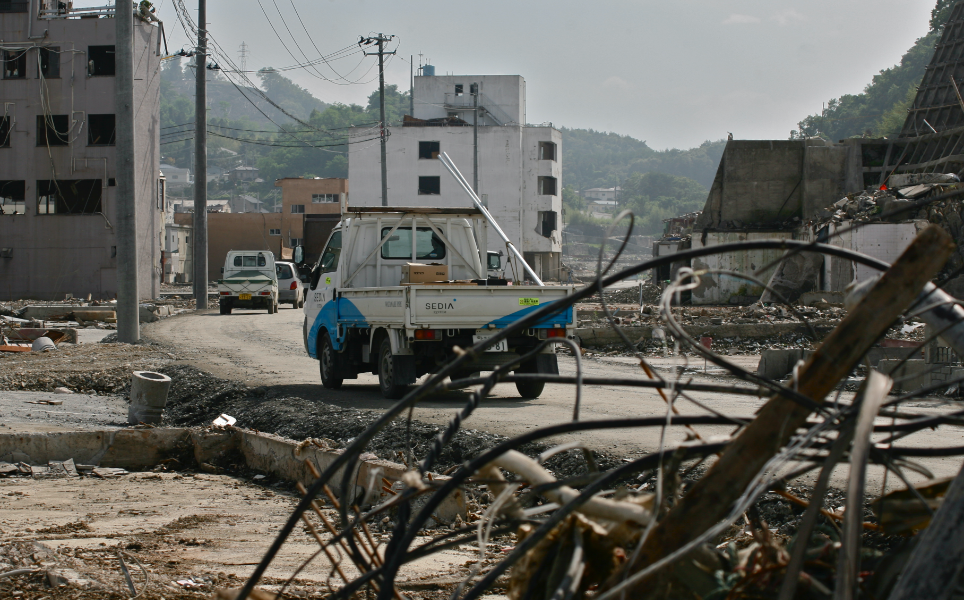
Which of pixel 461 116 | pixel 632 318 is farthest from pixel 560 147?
pixel 632 318

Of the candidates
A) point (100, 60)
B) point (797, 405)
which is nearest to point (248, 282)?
point (100, 60)

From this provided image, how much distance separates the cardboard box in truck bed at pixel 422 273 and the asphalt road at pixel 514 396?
1525 mm

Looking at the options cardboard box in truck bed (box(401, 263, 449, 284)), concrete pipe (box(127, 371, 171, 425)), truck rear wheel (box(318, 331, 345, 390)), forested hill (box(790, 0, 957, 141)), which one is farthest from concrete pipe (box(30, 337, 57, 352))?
forested hill (box(790, 0, 957, 141))

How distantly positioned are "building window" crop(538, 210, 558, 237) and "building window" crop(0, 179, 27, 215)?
3624 cm

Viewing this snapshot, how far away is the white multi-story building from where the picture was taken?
2485 inches

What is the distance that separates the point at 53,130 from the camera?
38875 mm

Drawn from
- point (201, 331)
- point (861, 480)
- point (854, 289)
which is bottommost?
point (201, 331)

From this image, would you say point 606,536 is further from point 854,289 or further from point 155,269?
point 155,269

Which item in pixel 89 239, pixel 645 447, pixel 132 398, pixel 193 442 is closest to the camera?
pixel 645 447

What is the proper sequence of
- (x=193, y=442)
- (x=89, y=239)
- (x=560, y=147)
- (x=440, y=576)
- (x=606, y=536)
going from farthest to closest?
1. (x=560, y=147)
2. (x=89, y=239)
3. (x=193, y=442)
4. (x=440, y=576)
5. (x=606, y=536)

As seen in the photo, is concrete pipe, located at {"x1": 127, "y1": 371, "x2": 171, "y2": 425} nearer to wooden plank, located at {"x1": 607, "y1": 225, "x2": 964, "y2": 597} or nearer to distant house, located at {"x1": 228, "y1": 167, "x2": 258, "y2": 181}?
wooden plank, located at {"x1": 607, "y1": 225, "x2": 964, "y2": 597}

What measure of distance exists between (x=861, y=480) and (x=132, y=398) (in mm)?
9401

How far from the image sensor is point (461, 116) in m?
69.9

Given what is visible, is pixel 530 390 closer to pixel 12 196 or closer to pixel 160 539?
pixel 160 539
